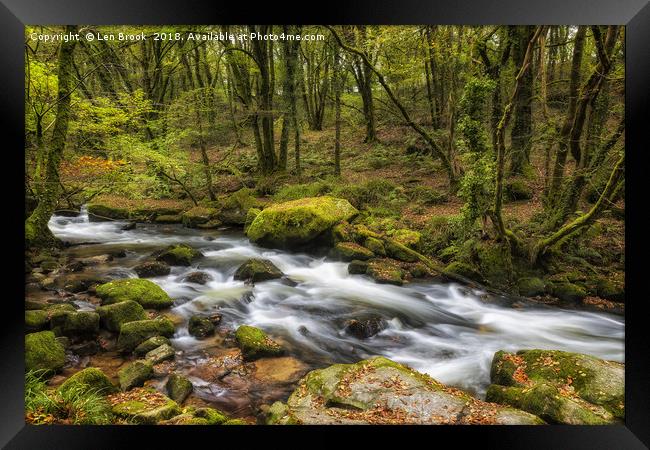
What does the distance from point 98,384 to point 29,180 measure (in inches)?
104

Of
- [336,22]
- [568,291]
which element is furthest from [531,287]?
[336,22]

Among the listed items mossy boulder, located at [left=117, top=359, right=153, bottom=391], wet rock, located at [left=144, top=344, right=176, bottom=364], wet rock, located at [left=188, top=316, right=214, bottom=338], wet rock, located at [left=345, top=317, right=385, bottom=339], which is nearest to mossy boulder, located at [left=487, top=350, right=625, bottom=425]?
wet rock, located at [left=345, top=317, right=385, bottom=339]

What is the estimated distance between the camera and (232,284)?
6180 millimetres

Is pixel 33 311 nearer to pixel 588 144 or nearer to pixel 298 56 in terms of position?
pixel 298 56

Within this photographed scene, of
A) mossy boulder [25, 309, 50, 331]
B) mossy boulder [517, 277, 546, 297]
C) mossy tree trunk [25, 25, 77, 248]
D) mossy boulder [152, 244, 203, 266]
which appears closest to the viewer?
mossy boulder [25, 309, 50, 331]

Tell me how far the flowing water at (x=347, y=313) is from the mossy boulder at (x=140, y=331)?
178mm

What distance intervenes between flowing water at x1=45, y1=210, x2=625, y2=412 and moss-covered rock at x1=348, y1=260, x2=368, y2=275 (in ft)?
0.33

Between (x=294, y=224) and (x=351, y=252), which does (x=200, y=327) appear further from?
(x=351, y=252)

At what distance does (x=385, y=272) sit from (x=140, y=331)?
12.6ft

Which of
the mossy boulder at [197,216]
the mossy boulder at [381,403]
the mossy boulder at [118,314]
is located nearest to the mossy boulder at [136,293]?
the mossy boulder at [118,314]

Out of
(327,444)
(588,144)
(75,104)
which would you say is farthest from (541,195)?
(75,104)

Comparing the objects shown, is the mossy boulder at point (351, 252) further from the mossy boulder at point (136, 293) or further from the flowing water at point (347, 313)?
the mossy boulder at point (136, 293)

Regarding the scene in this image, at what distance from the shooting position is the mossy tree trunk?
472cm

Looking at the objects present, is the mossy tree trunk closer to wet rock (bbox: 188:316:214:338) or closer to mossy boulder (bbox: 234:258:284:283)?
wet rock (bbox: 188:316:214:338)
